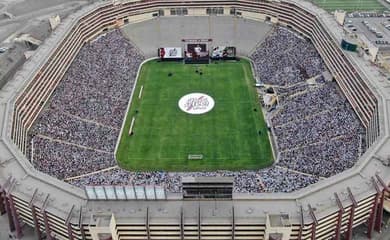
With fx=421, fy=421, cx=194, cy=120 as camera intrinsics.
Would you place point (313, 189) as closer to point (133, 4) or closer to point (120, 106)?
point (120, 106)

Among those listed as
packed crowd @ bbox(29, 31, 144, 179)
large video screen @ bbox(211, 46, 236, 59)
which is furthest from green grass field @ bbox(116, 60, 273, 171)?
packed crowd @ bbox(29, 31, 144, 179)

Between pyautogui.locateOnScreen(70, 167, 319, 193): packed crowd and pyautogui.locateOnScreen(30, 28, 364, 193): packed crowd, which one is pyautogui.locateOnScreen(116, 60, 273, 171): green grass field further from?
pyautogui.locateOnScreen(70, 167, 319, 193): packed crowd

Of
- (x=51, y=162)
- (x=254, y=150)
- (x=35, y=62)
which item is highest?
(x=35, y=62)

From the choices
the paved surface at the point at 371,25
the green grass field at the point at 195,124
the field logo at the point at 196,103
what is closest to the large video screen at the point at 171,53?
the green grass field at the point at 195,124

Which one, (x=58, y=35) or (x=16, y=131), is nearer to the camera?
(x=16, y=131)

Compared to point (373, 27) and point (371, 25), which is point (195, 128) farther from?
point (371, 25)

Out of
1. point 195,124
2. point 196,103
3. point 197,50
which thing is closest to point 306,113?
point 195,124

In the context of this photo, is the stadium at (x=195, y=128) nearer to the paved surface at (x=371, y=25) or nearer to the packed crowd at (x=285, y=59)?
the packed crowd at (x=285, y=59)

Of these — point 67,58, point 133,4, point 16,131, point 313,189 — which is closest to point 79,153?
point 16,131

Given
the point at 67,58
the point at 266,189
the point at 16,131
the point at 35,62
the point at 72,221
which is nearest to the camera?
the point at 72,221
